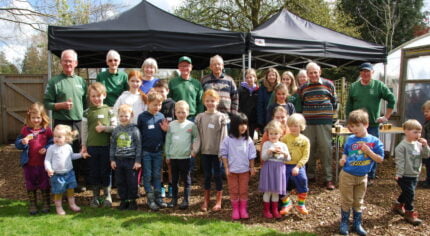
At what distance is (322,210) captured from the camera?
13.9ft

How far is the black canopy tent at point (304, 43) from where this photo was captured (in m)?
5.90

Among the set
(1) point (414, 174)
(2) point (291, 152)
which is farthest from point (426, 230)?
(2) point (291, 152)

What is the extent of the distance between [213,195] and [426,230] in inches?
106

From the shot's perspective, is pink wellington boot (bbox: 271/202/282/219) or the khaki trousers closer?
the khaki trousers

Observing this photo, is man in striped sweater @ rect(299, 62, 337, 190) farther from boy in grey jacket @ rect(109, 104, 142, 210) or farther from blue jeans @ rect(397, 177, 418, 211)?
boy in grey jacket @ rect(109, 104, 142, 210)

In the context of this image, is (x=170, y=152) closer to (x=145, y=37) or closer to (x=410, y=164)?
(x=145, y=37)

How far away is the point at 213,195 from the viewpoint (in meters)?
4.91

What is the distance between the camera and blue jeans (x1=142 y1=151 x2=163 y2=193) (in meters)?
4.21

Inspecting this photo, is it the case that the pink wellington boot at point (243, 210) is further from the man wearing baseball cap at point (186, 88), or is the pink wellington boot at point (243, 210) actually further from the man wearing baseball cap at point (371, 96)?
the man wearing baseball cap at point (371, 96)

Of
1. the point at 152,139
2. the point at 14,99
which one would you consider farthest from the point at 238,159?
the point at 14,99

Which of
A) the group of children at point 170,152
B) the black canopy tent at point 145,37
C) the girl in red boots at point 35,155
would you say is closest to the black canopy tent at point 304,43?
the black canopy tent at point 145,37

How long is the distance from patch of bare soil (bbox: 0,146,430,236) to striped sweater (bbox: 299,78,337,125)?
3.64ft

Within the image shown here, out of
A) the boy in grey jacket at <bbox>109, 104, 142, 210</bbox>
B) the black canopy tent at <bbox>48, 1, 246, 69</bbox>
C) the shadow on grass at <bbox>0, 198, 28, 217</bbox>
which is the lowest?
the shadow on grass at <bbox>0, 198, 28, 217</bbox>

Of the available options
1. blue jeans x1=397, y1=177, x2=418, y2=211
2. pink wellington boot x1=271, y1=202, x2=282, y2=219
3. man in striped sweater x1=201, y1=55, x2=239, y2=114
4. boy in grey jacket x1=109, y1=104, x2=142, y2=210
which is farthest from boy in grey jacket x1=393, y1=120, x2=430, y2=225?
boy in grey jacket x1=109, y1=104, x2=142, y2=210
